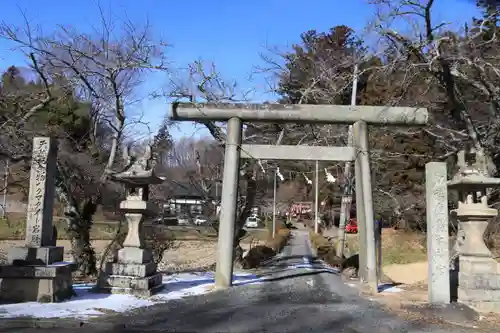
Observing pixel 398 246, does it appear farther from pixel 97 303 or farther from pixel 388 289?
pixel 97 303

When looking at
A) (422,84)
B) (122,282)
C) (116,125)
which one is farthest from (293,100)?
(122,282)

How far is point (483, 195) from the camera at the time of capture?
9.96 metres

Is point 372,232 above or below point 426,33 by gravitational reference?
below

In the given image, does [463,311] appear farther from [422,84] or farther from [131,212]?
[422,84]

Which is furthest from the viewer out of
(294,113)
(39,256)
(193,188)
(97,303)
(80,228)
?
(193,188)

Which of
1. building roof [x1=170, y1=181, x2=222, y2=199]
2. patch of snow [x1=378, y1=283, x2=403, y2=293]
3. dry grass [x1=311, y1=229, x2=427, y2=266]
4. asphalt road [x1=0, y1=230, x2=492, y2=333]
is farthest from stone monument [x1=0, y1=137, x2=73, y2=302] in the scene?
dry grass [x1=311, y1=229, x2=427, y2=266]

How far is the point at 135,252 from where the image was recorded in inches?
403

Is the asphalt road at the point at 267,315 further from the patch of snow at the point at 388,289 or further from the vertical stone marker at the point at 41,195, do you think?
the vertical stone marker at the point at 41,195

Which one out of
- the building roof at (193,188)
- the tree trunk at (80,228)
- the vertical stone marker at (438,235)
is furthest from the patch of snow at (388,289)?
the building roof at (193,188)

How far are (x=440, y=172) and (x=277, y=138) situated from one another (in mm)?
A: 7499

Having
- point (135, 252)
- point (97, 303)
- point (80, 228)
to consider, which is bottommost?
point (97, 303)

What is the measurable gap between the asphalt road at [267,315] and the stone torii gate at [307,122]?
1753mm

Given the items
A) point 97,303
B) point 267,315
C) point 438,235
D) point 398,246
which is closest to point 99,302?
point 97,303

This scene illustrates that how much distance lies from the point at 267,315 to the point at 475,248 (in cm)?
457
